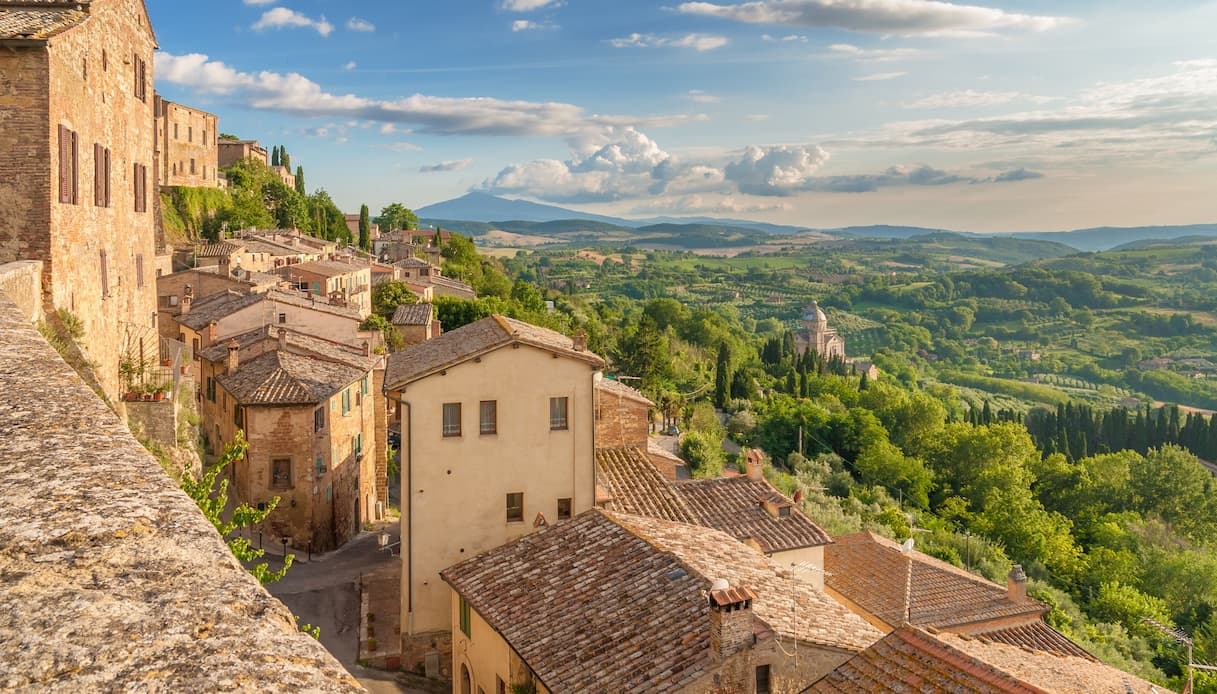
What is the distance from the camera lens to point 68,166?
1420cm

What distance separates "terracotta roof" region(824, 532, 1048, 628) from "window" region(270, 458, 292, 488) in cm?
1814

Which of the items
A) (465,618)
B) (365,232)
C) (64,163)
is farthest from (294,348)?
(365,232)

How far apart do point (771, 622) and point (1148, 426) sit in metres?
99.8

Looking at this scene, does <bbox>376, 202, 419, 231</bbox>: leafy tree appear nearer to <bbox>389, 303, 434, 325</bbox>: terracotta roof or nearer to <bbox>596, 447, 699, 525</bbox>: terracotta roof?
<bbox>389, 303, 434, 325</bbox>: terracotta roof

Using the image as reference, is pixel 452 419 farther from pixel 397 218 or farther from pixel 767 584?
pixel 397 218

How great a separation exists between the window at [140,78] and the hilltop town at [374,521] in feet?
0.38

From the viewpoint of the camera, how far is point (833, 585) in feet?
90.2

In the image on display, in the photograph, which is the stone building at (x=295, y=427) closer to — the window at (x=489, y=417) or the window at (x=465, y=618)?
the window at (x=489, y=417)

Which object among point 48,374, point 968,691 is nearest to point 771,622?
point 968,691

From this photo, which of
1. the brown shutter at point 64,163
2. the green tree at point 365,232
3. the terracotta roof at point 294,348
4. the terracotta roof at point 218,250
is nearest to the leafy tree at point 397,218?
the green tree at point 365,232

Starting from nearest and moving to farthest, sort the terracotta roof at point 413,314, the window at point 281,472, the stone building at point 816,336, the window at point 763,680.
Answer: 1. the window at point 763,680
2. the window at point 281,472
3. the terracotta roof at point 413,314
4. the stone building at point 816,336

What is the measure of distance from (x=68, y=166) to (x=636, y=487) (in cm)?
1471

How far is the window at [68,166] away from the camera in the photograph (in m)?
13.9

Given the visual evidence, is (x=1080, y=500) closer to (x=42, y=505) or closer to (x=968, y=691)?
(x=968, y=691)
